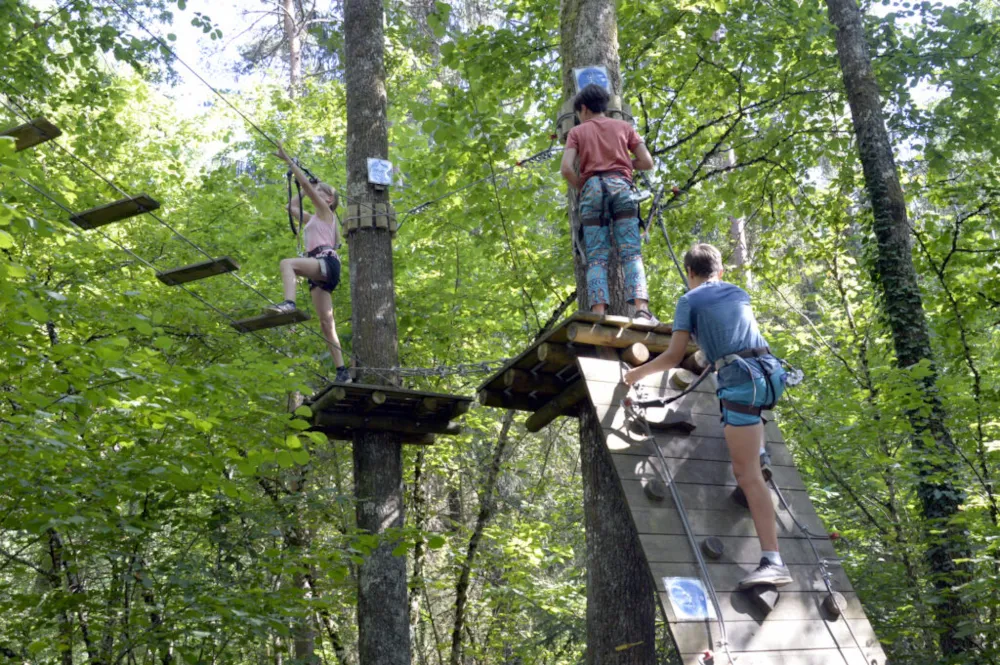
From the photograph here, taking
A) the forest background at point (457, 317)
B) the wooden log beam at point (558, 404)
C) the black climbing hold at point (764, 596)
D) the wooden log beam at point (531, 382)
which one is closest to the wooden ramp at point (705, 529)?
the black climbing hold at point (764, 596)

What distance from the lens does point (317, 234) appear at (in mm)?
6945

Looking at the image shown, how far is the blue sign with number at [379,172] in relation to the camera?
7.88m

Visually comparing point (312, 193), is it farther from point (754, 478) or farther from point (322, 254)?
point (754, 478)

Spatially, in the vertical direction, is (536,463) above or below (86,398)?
above

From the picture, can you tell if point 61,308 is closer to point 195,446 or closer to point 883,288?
point 195,446

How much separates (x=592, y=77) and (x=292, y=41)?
1273cm

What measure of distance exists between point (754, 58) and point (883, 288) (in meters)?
2.73

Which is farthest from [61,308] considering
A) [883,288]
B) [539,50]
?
[883,288]

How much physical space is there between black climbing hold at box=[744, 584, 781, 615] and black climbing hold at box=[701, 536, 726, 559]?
8.1 inches

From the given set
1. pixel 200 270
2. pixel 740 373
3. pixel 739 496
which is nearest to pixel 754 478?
pixel 739 496

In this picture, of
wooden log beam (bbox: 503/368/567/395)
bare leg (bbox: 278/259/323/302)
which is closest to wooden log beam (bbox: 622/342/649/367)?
wooden log beam (bbox: 503/368/567/395)

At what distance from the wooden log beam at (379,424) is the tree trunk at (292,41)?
385 inches

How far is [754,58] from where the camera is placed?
8.92m

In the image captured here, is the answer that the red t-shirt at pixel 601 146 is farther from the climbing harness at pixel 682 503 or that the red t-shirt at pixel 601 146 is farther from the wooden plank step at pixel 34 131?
the wooden plank step at pixel 34 131
